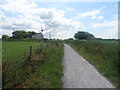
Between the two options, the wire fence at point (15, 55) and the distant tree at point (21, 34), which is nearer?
the wire fence at point (15, 55)

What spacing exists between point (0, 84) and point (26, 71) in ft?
7.99

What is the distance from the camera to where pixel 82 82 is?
730 centimetres

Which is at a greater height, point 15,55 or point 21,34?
point 21,34

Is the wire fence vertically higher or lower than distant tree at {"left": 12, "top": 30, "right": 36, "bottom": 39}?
lower

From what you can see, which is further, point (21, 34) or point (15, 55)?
point (21, 34)

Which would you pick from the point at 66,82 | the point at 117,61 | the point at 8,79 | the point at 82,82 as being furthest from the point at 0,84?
the point at 117,61

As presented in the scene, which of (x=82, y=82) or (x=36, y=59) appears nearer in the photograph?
(x=82, y=82)

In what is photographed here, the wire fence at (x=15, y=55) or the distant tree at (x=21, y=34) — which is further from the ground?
the distant tree at (x=21, y=34)

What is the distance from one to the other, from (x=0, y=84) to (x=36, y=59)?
4460mm

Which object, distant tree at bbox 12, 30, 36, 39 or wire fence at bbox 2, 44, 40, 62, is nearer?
wire fence at bbox 2, 44, 40, 62

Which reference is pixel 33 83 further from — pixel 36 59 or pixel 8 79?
pixel 36 59

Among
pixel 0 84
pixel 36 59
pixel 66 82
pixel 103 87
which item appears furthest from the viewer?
pixel 36 59

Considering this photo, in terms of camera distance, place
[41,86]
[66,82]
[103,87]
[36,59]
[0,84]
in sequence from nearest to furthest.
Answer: [0,84] → [41,86] → [103,87] → [66,82] → [36,59]

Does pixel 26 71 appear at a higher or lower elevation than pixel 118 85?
higher
